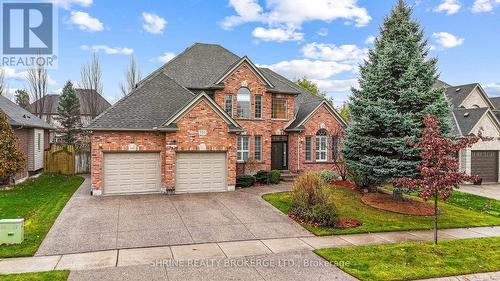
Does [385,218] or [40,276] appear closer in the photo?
[40,276]

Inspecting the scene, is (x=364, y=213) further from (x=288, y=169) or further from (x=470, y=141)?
(x=288, y=169)

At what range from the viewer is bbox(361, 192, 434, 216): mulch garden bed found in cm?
1381

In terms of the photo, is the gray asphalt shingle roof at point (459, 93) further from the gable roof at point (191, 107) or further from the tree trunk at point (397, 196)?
the gable roof at point (191, 107)

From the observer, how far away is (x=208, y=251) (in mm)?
9016

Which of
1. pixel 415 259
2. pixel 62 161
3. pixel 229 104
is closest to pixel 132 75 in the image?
pixel 62 161

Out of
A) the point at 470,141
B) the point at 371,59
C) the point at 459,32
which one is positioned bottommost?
the point at 470,141

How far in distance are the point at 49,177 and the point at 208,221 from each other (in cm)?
1585

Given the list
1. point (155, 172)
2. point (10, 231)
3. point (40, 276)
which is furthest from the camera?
point (155, 172)

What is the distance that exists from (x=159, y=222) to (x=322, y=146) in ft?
47.9

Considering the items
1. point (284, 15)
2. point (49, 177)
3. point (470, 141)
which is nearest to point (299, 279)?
point (470, 141)

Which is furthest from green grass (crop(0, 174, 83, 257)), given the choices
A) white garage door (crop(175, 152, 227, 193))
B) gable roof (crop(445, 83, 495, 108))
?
gable roof (crop(445, 83, 495, 108))

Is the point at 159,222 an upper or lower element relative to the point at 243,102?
lower

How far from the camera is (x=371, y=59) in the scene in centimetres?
1716

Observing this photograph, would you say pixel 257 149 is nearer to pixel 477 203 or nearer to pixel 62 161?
pixel 477 203
